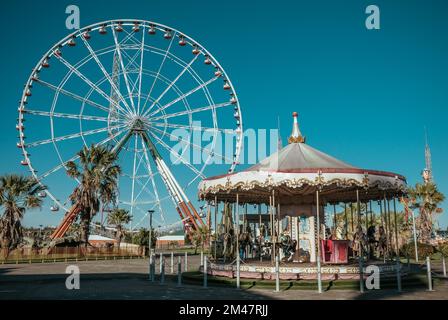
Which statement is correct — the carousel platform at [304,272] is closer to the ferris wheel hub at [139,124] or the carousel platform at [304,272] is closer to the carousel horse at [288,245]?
the carousel horse at [288,245]

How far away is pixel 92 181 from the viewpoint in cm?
3828

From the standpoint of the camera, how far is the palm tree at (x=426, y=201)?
134 feet

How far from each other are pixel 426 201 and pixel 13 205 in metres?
38.0

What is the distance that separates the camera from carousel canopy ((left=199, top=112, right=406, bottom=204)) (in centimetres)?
1523

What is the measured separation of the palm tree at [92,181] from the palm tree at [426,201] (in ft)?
94.8

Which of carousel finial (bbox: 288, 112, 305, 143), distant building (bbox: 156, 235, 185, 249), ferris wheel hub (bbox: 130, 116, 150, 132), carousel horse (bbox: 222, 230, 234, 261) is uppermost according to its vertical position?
ferris wheel hub (bbox: 130, 116, 150, 132)

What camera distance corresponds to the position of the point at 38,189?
37500 mm

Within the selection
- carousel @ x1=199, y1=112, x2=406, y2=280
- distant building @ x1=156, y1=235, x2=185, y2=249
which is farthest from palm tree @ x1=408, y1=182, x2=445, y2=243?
distant building @ x1=156, y1=235, x2=185, y2=249

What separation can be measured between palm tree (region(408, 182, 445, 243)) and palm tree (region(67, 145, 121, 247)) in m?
28.9

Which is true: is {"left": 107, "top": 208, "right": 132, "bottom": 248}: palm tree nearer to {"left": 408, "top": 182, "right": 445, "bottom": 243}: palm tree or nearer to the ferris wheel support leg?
the ferris wheel support leg

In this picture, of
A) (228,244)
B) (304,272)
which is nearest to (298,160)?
(304,272)

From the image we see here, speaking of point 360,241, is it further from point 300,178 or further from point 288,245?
point 288,245

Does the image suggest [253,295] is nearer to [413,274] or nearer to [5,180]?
[413,274]
